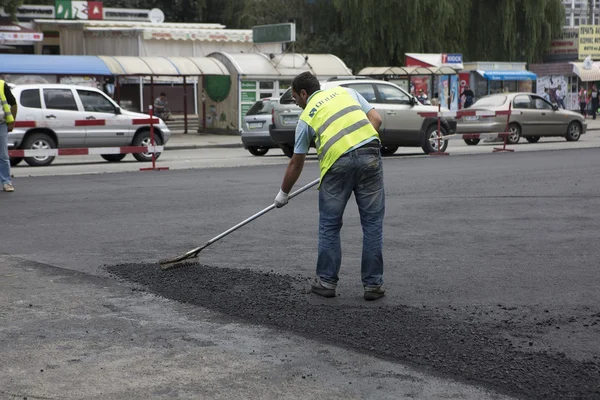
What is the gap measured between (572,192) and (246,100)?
22.0 meters

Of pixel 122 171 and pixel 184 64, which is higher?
pixel 184 64

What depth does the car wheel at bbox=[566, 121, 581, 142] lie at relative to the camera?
2823cm

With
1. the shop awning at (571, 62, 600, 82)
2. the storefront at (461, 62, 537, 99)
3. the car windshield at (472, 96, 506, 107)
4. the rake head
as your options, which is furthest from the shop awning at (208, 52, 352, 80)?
the rake head

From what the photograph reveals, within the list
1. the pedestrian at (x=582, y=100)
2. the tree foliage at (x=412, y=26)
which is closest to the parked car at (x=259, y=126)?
the tree foliage at (x=412, y=26)

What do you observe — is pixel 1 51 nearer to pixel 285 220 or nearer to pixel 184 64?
pixel 184 64

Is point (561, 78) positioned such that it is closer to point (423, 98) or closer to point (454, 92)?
point (454, 92)

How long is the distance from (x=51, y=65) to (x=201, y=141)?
5359 millimetres

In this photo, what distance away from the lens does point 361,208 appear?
664 centimetres

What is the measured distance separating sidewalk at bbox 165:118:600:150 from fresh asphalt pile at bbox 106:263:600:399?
866 inches

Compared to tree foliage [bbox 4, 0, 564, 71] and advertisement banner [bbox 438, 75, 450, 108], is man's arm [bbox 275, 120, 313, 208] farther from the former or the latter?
tree foliage [bbox 4, 0, 564, 71]

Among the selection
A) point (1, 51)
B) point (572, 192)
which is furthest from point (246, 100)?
point (572, 192)

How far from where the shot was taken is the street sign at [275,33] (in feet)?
116

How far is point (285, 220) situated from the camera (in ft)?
35.1

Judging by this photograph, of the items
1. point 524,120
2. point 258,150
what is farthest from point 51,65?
point 524,120
